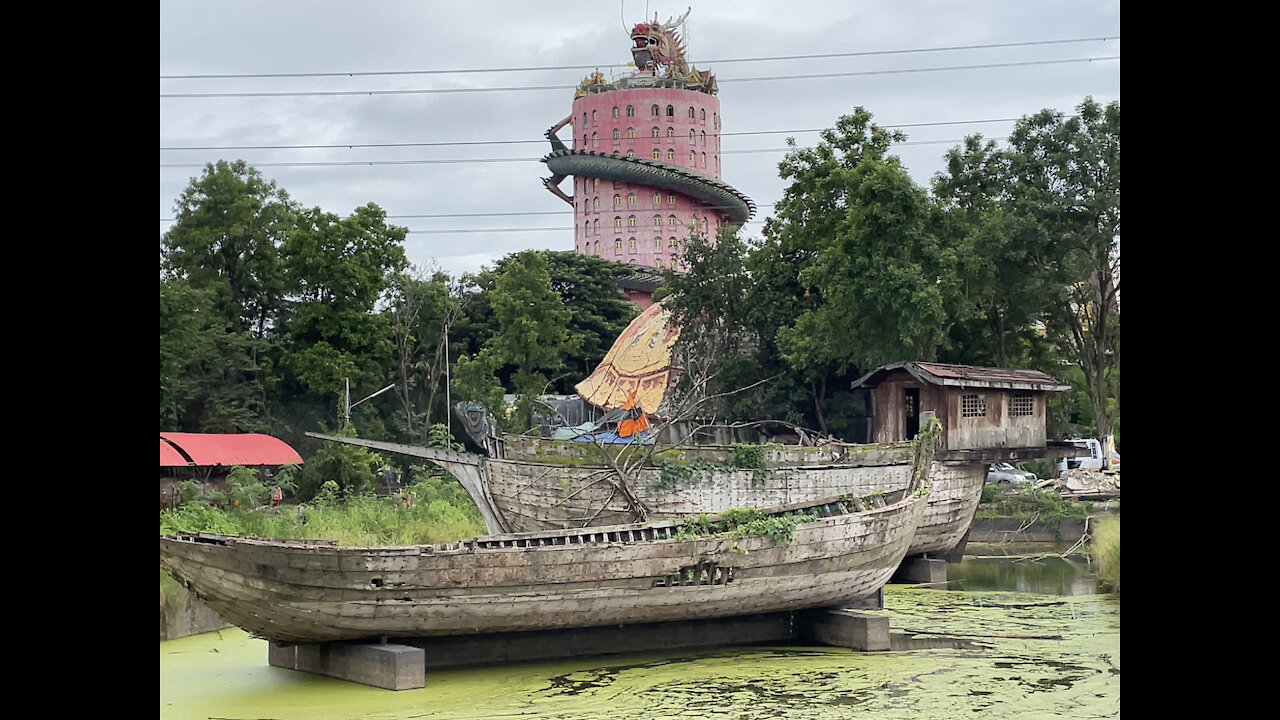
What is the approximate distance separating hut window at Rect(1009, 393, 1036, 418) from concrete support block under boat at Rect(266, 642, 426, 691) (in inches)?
597

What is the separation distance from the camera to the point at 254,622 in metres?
13.9

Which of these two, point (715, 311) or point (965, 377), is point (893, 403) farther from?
point (715, 311)

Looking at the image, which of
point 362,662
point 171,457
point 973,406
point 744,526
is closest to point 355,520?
point 171,457

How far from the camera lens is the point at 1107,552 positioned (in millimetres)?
22406

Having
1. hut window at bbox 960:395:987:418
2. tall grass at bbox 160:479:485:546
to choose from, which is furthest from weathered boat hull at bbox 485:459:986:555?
hut window at bbox 960:395:987:418

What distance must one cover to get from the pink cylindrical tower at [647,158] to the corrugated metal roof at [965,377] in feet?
110

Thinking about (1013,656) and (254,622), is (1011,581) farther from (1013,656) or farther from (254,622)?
(254,622)

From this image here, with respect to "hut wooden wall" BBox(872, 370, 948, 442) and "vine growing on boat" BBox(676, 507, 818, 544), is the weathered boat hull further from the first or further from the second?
"vine growing on boat" BBox(676, 507, 818, 544)

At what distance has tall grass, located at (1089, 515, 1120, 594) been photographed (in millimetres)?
21422

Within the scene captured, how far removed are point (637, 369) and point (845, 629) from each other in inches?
1040

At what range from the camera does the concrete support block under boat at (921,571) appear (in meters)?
22.7

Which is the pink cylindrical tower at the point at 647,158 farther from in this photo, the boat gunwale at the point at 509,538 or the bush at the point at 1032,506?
the boat gunwale at the point at 509,538
